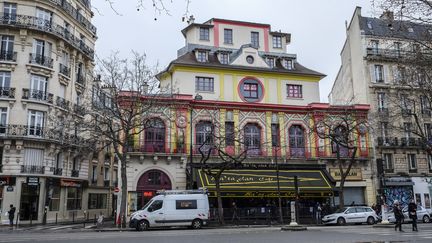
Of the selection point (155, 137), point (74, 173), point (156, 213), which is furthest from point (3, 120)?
point (156, 213)

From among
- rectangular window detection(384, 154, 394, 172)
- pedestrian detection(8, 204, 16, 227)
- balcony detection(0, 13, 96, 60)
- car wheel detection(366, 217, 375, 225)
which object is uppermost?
balcony detection(0, 13, 96, 60)

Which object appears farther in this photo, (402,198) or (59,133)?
(402,198)

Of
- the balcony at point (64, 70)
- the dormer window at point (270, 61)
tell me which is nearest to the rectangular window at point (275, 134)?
the dormer window at point (270, 61)

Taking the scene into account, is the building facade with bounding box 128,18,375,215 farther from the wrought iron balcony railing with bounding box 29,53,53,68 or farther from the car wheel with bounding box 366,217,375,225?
the wrought iron balcony railing with bounding box 29,53,53,68

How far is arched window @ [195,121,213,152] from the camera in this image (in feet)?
103

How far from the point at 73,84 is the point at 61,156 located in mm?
6855

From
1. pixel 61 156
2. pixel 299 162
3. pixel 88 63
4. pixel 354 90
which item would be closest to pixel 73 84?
pixel 88 63

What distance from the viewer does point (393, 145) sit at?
35.8 m

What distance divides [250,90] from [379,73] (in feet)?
42.8

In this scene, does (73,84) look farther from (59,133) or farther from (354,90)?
(354,90)

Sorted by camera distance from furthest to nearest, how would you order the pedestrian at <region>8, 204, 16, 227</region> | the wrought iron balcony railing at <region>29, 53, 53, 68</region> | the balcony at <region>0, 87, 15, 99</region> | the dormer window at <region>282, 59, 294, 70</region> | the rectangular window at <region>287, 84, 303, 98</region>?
the dormer window at <region>282, 59, 294, 70</region>, the rectangular window at <region>287, 84, 303, 98</region>, the wrought iron balcony railing at <region>29, 53, 53, 68</region>, the balcony at <region>0, 87, 15, 99</region>, the pedestrian at <region>8, 204, 16, 227</region>

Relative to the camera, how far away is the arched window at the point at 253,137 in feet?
107

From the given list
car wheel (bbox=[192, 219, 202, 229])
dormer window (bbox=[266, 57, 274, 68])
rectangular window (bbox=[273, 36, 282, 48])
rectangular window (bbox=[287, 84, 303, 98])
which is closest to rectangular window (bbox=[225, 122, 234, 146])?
rectangular window (bbox=[287, 84, 303, 98])

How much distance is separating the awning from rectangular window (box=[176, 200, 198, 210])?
447 centimetres
